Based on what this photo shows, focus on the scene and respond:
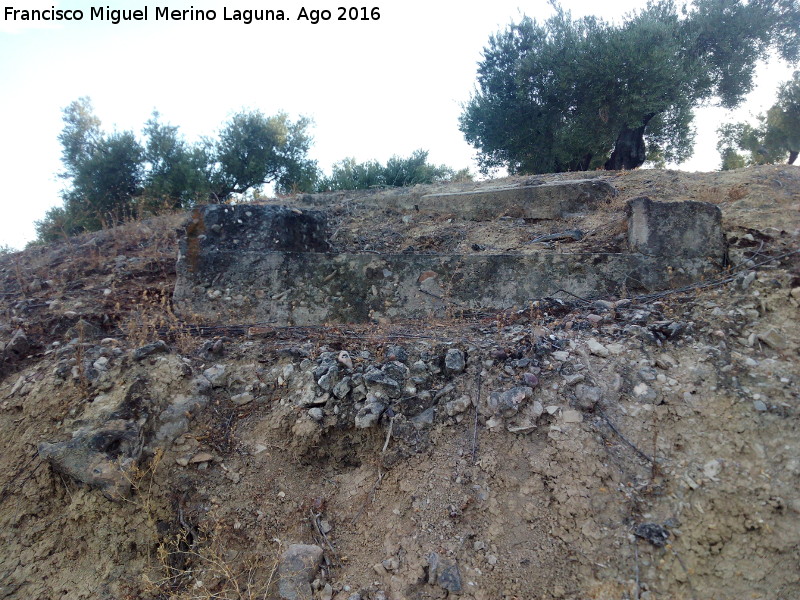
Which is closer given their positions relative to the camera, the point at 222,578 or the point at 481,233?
the point at 222,578

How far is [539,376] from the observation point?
2975mm

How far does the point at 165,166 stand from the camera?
11672 millimetres

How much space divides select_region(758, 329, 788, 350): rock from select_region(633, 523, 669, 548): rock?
1482 mm

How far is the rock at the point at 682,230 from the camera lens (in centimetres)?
410

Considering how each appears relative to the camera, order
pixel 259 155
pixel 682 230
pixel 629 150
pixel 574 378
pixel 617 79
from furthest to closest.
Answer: pixel 259 155, pixel 629 150, pixel 617 79, pixel 682 230, pixel 574 378

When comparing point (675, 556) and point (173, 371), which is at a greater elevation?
point (173, 371)

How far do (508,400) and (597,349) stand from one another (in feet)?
2.48

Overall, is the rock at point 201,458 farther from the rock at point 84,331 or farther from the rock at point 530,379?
the rock at point 530,379

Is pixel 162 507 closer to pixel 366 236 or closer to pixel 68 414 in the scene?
pixel 68 414

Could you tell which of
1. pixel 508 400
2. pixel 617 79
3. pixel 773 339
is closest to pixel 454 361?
pixel 508 400

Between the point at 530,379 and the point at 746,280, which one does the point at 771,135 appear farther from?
the point at 530,379

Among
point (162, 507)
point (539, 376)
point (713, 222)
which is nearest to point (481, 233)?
point (713, 222)

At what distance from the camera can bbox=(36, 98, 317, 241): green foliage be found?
36.0ft

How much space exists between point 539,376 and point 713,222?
2454mm
